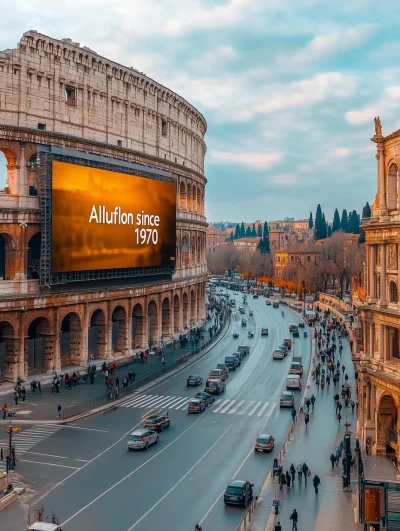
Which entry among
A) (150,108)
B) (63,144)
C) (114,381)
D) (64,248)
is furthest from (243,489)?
(150,108)

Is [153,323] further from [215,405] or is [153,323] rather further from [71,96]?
[71,96]

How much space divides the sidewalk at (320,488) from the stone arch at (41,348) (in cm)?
2131

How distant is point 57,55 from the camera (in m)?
55.3

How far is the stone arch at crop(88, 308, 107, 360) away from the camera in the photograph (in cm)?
6050

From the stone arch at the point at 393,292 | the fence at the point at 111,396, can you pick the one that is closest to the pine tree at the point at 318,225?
the fence at the point at 111,396

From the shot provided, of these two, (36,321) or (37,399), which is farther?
(36,321)

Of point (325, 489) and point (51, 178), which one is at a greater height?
point (51, 178)

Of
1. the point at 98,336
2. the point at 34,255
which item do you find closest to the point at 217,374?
the point at 98,336

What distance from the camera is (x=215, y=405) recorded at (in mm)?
47625

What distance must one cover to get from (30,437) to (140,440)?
688 centimetres

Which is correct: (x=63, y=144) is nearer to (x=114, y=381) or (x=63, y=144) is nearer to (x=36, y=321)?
(x=36, y=321)

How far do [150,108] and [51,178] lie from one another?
835 inches

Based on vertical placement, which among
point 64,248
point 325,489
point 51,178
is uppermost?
point 51,178

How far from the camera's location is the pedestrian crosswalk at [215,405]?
4569 cm
